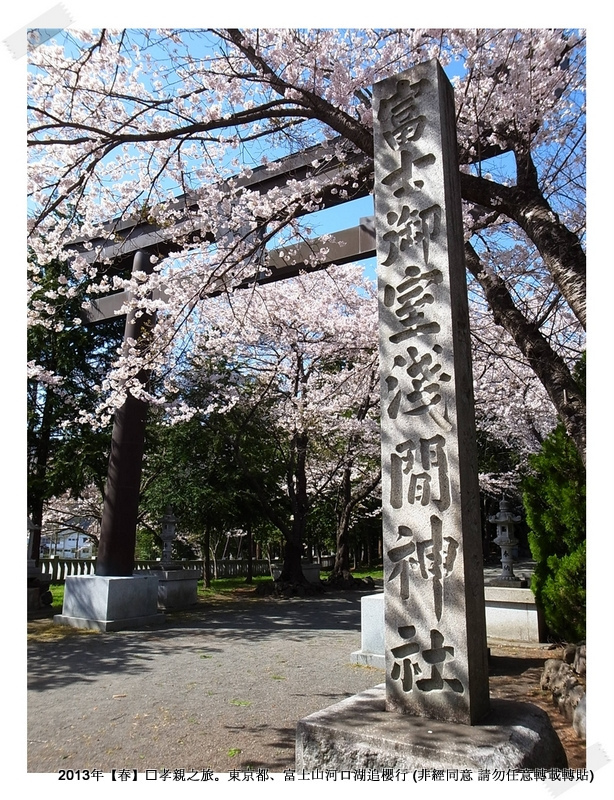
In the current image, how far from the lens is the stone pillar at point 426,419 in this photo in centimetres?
265

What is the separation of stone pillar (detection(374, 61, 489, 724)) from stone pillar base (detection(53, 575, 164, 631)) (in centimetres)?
626

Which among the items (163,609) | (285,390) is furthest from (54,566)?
(285,390)

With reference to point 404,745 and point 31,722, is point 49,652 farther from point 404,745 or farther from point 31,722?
point 404,745


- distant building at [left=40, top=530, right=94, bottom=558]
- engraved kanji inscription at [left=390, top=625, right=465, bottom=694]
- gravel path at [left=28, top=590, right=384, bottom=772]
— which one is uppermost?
engraved kanji inscription at [left=390, top=625, right=465, bottom=694]

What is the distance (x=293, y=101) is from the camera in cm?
453

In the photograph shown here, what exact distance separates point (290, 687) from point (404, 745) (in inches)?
119

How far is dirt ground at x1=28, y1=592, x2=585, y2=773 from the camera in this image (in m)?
3.49

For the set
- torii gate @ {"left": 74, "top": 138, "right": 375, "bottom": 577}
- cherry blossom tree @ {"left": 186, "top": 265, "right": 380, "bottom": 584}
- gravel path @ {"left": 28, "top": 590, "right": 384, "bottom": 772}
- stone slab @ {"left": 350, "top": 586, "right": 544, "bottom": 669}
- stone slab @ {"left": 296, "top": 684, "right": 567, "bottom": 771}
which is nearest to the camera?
stone slab @ {"left": 296, "top": 684, "right": 567, "bottom": 771}

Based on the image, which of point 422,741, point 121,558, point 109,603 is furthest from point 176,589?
point 422,741

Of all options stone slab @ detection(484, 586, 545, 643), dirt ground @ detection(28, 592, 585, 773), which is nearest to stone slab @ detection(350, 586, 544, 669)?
stone slab @ detection(484, 586, 545, 643)

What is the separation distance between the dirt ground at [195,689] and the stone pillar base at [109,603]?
0.28 m

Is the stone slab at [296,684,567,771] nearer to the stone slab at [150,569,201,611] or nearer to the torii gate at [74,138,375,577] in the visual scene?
the torii gate at [74,138,375,577]

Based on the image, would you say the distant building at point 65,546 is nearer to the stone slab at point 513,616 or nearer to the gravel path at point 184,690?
the gravel path at point 184,690

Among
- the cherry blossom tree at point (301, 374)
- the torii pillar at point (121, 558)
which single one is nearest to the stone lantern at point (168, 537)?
the cherry blossom tree at point (301, 374)
